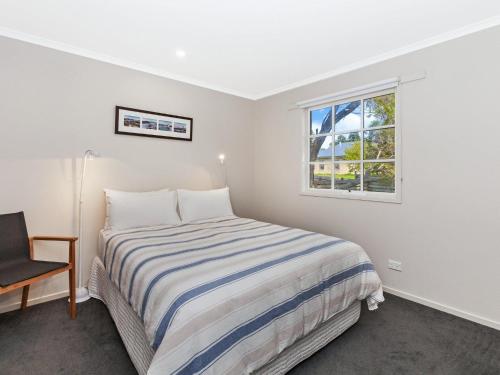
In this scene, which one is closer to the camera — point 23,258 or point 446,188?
point 23,258

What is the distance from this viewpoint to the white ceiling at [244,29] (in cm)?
201

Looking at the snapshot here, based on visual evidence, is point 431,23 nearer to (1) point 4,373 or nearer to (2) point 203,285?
(2) point 203,285

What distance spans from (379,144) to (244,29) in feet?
5.99

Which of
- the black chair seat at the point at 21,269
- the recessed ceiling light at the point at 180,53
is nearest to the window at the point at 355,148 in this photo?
the recessed ceiling light at the point at 180,53

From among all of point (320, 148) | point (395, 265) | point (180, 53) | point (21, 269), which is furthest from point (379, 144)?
point (21, 269)

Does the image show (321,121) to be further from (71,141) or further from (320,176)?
(71,141)

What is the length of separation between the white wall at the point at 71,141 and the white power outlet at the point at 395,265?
246 cm

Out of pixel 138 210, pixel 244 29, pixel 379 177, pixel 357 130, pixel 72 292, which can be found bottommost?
pixel 72 292

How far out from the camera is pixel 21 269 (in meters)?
2.05

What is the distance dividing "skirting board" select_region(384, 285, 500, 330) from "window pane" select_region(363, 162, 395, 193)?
1037mm

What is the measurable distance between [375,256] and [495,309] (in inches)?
38.9

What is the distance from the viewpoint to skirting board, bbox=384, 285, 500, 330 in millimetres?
2174

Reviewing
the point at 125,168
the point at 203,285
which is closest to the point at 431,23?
the point at 203,285

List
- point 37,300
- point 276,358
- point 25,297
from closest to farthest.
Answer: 1. point 276,358
2. point 25,297
3. point 37,300
